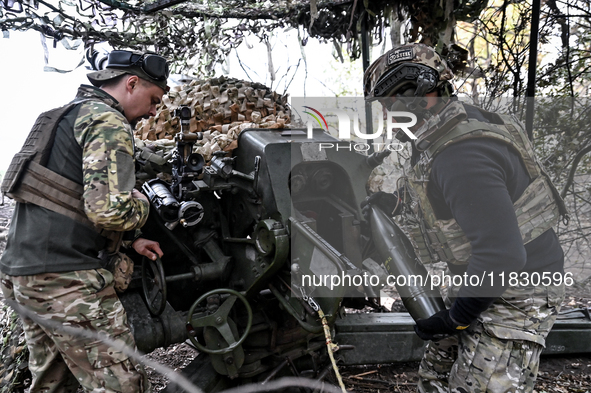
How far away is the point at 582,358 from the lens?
4355mm

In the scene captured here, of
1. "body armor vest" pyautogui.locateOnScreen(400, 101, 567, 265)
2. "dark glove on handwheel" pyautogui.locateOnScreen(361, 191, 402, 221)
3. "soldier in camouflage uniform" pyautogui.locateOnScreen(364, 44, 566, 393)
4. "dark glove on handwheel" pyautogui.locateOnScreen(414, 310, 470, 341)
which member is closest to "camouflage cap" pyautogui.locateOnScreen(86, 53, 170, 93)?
"soldier in camouflage uniform" pyautogui.locateOnScreen(364, 44, 566, 393)

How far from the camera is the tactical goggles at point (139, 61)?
2826 millimetres

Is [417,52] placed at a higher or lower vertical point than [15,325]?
higher

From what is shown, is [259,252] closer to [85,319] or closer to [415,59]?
[85,319]

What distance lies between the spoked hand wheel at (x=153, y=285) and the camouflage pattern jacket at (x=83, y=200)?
0.47m

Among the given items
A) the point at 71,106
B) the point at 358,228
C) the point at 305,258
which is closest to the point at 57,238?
the point at 71,106

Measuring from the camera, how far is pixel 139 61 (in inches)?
111

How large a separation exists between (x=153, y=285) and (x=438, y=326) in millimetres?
2055

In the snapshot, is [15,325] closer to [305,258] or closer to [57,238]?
[57,238]

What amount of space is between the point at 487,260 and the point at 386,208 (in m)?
1.08

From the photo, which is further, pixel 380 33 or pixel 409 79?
pixel 380 33

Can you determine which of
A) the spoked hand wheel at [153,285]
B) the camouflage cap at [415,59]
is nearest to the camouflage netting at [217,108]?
A: the spoked hand wheel at [153,285]

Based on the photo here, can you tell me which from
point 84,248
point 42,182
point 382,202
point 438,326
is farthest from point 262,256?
point 42,182

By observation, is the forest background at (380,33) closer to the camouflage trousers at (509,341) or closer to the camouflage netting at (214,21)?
the camouflage netting at (214,21)
